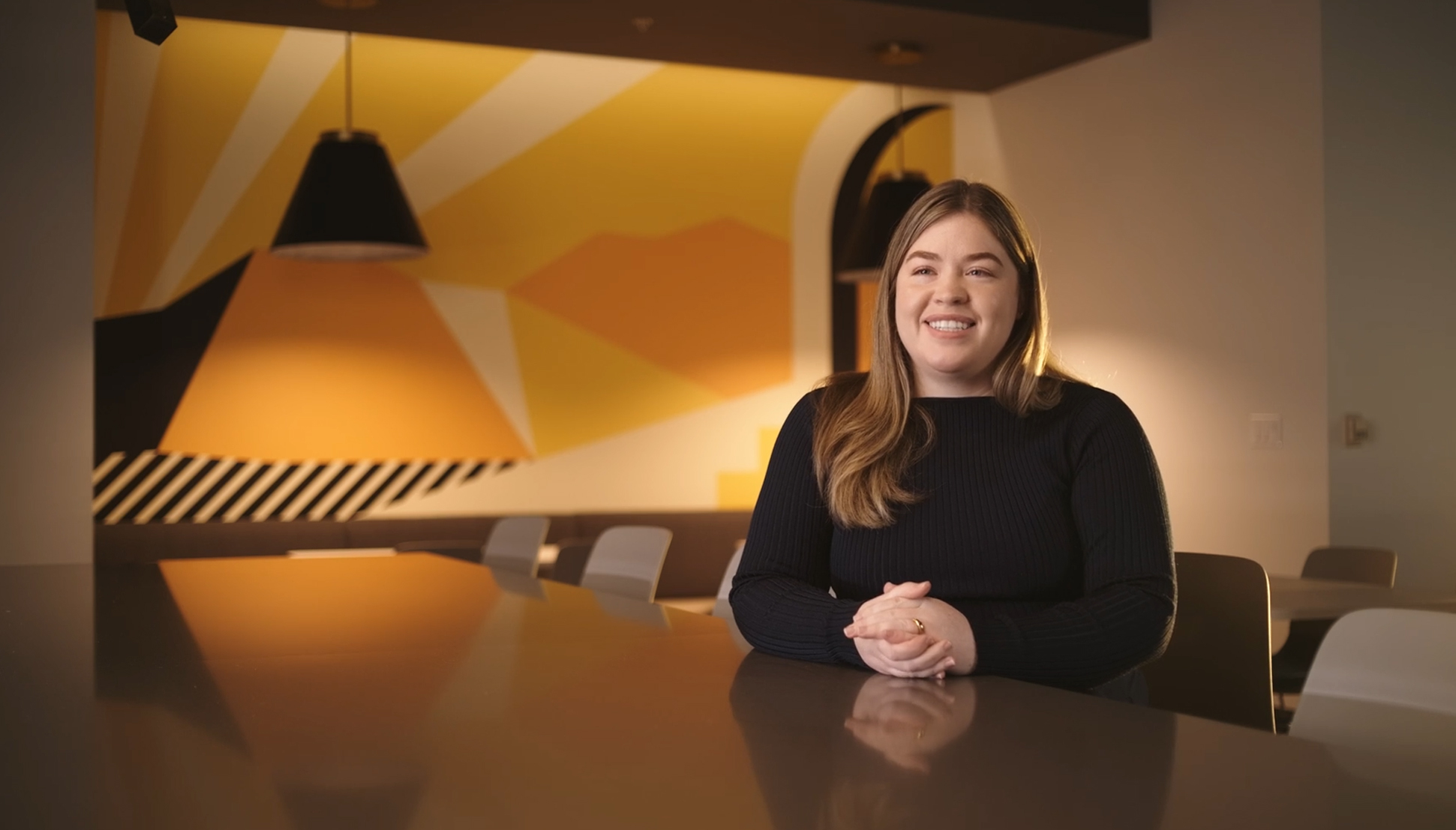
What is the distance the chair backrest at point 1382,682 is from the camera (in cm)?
144

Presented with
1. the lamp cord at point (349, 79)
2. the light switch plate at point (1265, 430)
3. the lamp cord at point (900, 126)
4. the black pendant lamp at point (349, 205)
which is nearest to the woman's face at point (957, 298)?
the black pendant lamp at point (349, 205)

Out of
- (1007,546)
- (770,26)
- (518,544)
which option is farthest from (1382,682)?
(770,26)

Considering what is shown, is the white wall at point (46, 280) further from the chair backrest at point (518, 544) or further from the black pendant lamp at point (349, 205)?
the chair backrest at point (518, 544)

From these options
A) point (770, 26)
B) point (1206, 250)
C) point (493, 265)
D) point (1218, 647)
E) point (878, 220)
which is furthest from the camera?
point (493, 265)

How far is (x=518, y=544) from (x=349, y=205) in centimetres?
144

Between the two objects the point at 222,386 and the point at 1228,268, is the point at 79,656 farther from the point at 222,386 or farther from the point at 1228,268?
the point at 1228,268

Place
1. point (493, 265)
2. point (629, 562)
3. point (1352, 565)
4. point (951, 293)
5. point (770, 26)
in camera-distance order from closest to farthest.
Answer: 1. point (951, 293)
2. point (629, 562)
3. point (1352, 565)
4. point (770, 26)
5. point (493, 265)

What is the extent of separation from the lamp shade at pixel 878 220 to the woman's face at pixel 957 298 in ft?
11.4

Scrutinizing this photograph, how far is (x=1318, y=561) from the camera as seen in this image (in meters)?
4.09

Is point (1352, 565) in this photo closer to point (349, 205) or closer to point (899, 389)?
point (899, 389)

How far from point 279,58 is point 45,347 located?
1904 mm

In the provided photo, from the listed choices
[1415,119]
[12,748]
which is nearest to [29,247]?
[12,748]

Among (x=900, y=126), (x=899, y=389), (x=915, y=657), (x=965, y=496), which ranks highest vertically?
(x=900, y=126)

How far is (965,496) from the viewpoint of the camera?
69.1 inches
